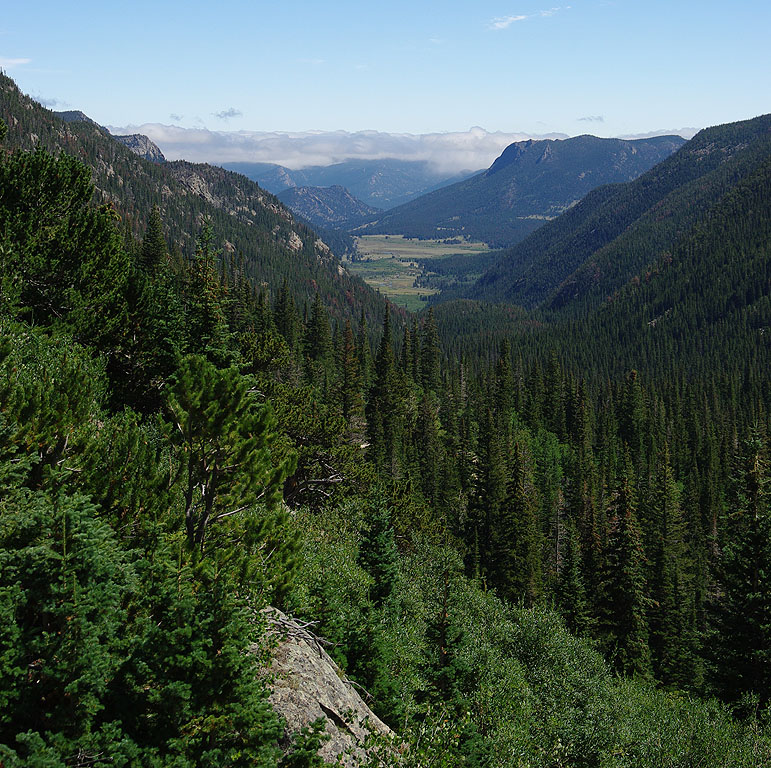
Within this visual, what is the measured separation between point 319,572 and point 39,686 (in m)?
13.2

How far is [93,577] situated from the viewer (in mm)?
Answer: 10281

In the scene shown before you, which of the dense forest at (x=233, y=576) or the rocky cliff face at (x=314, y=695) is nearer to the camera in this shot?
the dense forest at (x=233, y=576)

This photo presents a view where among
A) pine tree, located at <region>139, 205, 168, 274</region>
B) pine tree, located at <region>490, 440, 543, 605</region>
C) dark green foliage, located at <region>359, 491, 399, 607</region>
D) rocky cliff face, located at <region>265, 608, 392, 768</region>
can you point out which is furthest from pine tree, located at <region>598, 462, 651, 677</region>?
pine tree, located at <region>139, 205, 168, 274</region>

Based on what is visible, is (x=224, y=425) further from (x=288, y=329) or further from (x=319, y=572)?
(x=288, y=329)

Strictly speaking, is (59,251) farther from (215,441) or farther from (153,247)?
(153,247)

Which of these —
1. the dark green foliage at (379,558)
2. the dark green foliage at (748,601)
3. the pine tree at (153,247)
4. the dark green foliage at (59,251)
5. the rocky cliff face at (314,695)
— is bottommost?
the dark green foliage at (748,601)

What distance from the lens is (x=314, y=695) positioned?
46.4ft

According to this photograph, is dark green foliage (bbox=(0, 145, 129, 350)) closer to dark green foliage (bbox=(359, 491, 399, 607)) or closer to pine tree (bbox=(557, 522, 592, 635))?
dark green foliage (bbox=(359, 491, 399, 607))

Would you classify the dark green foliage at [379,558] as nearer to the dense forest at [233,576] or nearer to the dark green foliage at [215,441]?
the dense forest at [233,576]

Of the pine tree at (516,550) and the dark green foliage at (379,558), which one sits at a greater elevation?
the dark green foliage at (379,558)

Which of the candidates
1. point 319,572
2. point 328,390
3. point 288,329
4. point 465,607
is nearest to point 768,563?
point 465,607

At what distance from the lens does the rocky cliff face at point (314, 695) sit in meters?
13.4

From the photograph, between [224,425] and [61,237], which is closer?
[224,425]

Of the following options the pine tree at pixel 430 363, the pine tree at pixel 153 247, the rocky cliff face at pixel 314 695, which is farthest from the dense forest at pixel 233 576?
the pine tree at pixel 430 363
